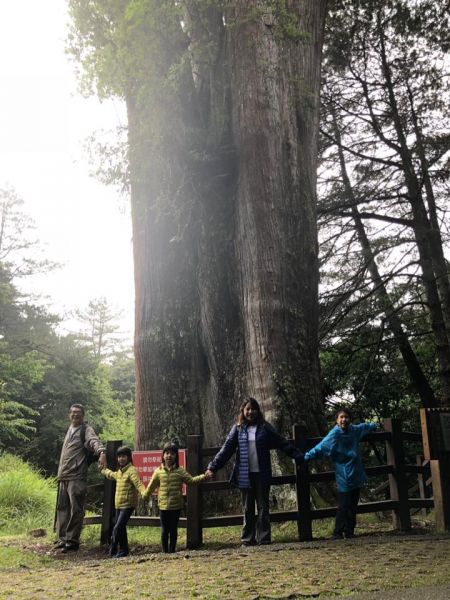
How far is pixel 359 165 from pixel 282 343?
9.01 m

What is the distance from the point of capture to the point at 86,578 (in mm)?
4582

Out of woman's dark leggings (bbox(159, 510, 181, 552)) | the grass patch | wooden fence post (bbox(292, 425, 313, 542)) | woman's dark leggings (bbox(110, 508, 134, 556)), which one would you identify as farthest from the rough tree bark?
the grass patch

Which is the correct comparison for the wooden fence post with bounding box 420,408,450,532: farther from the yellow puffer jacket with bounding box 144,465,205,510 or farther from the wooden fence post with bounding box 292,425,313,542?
the yellow puffer jacket with bounding box 144,465,205,510

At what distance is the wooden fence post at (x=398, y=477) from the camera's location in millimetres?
6367

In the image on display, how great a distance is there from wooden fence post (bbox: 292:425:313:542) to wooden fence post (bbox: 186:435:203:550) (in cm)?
103

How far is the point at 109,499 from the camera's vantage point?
21.9ft

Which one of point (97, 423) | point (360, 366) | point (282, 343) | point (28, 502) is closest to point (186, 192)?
point (282, 343)

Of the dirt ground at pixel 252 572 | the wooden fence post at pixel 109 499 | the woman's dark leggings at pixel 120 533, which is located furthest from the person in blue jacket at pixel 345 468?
the wooden fence post at pixel 109 499

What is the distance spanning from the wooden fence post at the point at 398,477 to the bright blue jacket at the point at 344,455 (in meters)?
0.59

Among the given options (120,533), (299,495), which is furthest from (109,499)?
(299,495)

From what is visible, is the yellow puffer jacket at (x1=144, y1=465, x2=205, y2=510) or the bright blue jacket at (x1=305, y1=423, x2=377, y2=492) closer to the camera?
the yellow puffer jacket at (x1=144, y1=465, x2=205, y2=510)

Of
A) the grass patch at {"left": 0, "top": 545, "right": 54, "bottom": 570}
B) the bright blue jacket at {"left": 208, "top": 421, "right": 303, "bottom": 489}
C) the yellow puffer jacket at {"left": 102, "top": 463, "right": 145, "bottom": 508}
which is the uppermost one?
the bright blue jacket at {"left": 208, "top": 421, "right": 303, "bottom": 489}

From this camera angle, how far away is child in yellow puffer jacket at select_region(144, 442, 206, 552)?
5738mm

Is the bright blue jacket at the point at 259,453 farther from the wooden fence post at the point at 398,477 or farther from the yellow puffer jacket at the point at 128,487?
the wooden fence post at the point at 398,477
